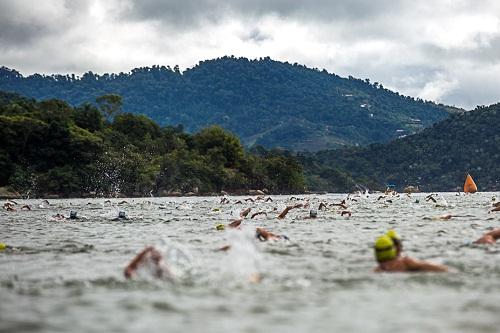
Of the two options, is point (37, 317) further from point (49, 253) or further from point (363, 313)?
point (49, 253)

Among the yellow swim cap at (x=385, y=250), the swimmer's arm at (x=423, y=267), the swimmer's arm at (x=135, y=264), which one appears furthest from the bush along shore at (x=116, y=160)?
the swimmer's arm at (x=423, y=267)

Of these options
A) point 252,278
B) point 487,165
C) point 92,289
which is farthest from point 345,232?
point 487,165

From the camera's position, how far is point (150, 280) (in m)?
10.8

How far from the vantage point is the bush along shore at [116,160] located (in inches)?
3888

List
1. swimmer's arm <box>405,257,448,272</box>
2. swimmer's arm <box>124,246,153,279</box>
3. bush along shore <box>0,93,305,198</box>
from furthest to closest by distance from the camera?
1. bush along shore <box>0,93,305,198</box>
2. swimmer's arm <box>405,257,448,272</box>
3. swimmer's arm <box>124,246,153,279</box>

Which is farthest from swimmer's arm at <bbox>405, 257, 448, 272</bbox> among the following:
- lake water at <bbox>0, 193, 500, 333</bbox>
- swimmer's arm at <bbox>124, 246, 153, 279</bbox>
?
swimmer's arm at <bbox>124, 246, 153, 279</bbox>

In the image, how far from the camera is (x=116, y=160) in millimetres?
110250

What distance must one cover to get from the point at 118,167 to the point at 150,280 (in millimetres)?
101345

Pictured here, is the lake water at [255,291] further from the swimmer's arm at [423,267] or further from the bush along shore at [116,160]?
the bush along shore at [116,160]

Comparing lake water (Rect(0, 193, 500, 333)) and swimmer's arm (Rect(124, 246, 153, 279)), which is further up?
swimmer's arm (Rect(124, 246, 153, 279))

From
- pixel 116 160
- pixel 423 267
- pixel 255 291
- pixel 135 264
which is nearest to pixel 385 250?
pixel 423 267

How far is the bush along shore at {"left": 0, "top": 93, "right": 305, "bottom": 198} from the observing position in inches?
3888

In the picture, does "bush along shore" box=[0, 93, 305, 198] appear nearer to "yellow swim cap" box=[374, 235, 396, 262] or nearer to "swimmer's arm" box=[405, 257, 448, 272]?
"yellow swim cap" box=[374, 235, 396, 262]

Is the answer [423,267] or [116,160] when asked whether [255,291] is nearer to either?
[423,267]
